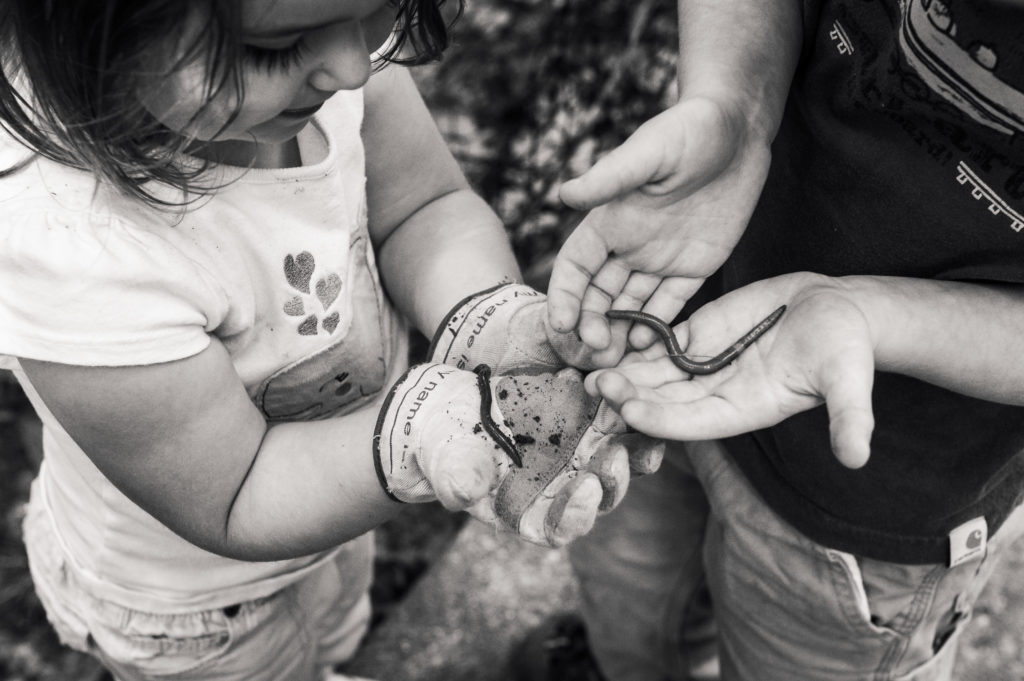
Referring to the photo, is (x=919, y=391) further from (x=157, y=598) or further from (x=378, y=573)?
(x=378, y=573)

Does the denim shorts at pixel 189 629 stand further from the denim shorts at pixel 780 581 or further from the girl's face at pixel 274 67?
the girl's face at pixel 274 67

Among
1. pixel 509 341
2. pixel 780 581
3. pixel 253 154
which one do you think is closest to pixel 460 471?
pixel 509 341

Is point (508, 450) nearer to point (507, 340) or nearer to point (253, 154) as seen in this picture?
point (507, 340)

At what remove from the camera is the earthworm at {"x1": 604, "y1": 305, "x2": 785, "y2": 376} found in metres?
1.57

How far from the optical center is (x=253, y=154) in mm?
1619

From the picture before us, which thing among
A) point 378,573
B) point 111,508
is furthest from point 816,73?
point 378,573

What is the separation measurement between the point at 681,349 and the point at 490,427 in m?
0.38

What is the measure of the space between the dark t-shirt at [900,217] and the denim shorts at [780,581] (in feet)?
0.22

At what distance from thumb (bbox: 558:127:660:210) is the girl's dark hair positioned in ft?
1.23

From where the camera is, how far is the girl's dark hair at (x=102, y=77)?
117 centimetres

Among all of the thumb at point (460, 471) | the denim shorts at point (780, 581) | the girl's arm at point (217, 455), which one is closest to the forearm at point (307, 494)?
the girl's arm at point (217, 455)

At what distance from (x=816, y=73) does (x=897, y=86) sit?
0.24 m

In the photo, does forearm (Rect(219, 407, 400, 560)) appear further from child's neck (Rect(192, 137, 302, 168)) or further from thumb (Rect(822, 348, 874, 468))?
thumb (Rect(822, 348, 874, 468))

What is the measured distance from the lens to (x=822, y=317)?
56.4 inches
